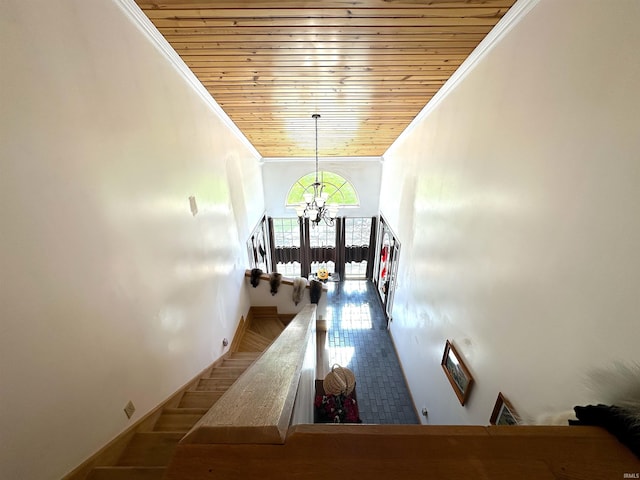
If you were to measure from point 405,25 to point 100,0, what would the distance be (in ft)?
5.98

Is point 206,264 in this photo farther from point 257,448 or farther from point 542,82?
point 542,82

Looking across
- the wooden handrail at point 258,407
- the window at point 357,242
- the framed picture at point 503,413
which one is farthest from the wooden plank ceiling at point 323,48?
the window at point 357,242

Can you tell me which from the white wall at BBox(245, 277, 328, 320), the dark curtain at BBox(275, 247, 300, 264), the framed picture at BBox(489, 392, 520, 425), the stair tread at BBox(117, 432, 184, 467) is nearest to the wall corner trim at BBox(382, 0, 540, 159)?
the framed picture at BBox(489, 392, 520, 425)

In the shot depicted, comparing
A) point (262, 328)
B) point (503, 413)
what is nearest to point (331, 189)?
point (262, 328)

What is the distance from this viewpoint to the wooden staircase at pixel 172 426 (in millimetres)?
1362

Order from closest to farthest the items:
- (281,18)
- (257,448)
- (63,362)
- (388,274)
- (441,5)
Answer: (257,448) → (63,362) → (441,5) → (281,18) → (388,274)

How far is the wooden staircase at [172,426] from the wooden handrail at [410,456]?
0.47 feet

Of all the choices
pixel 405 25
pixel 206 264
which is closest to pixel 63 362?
pixel 206 264

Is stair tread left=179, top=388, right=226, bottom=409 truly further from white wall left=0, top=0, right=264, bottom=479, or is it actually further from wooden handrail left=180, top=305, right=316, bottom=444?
wooden handrail left=180, top=305, right=316, bottom=444

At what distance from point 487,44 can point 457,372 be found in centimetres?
268

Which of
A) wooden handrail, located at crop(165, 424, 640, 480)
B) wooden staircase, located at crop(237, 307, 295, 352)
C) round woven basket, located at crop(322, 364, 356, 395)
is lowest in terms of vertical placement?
wooden staircase, located at crop(237, 307, 295, 352)

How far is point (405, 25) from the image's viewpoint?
5.75 ft

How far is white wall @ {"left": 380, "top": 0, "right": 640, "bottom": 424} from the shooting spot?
1.03 meters

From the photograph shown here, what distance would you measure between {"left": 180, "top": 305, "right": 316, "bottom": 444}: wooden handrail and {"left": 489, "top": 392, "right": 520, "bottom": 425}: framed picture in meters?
1.39
